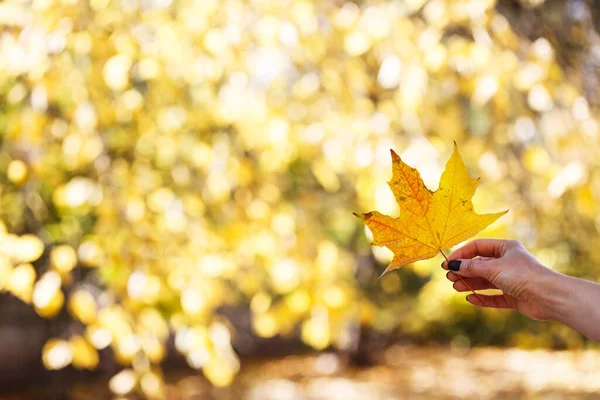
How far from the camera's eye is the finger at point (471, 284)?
1023mm

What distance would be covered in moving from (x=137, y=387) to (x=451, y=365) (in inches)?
242

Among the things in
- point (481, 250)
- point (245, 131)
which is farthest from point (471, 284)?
point (245, 131)

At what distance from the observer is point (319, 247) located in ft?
8.45

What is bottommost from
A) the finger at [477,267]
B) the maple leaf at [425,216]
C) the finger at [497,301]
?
the finger at [497,301]

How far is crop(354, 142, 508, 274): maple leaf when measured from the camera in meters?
1.00

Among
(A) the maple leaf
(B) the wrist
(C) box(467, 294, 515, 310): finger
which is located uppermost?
(A) the maple leaf

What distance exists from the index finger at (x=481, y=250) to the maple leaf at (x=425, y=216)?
4 cm

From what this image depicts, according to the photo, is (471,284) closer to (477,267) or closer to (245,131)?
(477,267)

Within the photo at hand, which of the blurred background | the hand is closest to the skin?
the hand

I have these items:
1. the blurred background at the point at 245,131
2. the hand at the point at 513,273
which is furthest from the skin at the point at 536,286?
the blurred background at the point at 245,131

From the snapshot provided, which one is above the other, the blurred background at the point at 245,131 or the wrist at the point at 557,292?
the blurred background at the point at 245,131

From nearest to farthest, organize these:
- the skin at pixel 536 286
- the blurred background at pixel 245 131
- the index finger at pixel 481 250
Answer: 1. the skin at pixel 536 286
2. the index finger at pixel 481 250
3. the blurred background at pixel 245 131

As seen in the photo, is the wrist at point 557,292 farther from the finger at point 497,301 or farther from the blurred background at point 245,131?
the blurred background at point 245,131

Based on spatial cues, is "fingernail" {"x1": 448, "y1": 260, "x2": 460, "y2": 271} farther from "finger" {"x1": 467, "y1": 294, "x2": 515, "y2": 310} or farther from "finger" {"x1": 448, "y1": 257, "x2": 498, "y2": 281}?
"finger" {"x1": 467, "y1": 294, "x2": 515, "y2": 310}
